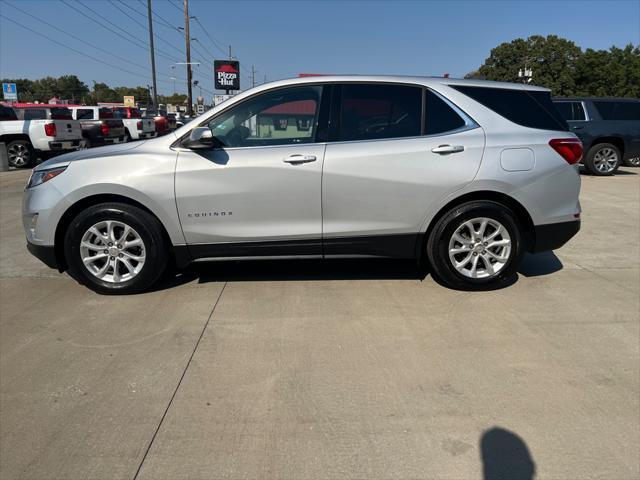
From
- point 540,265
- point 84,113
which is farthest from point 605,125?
point 84,113

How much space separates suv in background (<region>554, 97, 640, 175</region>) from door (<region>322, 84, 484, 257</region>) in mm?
9291

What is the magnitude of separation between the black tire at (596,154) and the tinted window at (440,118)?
956cm

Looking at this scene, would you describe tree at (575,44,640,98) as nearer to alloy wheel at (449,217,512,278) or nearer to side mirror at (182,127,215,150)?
alloy wheel at (449,217,512,278)

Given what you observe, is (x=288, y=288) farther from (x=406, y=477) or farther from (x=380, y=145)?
(x=406, y=477)

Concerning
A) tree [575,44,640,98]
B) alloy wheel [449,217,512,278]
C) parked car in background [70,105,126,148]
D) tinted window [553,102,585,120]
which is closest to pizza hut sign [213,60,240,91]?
parked car in background [70,105,126,148]

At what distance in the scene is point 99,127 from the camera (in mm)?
17266

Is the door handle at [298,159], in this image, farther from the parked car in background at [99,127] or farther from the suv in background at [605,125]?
the parked car in background at [99,127]

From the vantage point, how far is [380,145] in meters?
4.19

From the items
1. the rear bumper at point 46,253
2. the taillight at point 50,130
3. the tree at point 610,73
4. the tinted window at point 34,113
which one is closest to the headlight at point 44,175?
the rear bumper at point 46,253

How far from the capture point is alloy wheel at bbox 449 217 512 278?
434 cm

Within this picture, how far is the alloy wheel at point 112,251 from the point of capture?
425 centimetres

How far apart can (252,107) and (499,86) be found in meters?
2.22

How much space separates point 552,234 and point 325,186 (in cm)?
207

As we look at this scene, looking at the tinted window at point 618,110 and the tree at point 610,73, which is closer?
the tinted window at point 618,110
